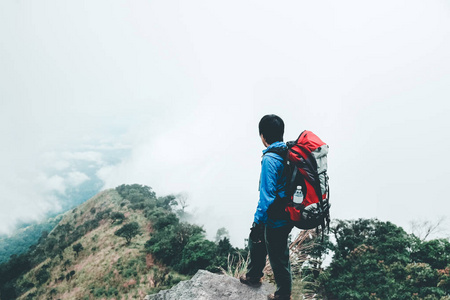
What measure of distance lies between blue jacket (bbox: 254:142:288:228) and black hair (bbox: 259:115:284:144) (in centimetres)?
9

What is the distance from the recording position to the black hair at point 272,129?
7.79ft

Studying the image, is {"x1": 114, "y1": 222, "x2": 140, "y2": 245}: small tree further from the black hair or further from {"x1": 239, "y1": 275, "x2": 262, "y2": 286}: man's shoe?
the black hair

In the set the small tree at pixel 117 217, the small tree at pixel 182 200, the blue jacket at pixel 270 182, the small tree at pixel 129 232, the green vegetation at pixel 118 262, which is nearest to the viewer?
the blue jacket at pixel 270 182

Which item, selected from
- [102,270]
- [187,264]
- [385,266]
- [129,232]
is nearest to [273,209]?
[187,264]

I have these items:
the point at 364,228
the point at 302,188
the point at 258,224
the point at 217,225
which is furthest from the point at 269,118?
the point at 217,225

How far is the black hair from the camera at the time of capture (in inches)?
93.5

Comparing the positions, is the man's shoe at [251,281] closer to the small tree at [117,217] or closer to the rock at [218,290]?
the rock at [218,290]

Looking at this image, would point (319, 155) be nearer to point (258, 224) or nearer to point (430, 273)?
point (258, 224)

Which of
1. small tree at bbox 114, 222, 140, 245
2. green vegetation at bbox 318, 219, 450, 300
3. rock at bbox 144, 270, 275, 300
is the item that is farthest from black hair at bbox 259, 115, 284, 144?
small tree at bbox 114, 222, 140, 245

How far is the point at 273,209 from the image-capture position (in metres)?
2.23

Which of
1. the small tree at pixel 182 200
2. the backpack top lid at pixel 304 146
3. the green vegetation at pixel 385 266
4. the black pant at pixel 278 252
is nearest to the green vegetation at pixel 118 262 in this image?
the green vegetation at pixel 385 266

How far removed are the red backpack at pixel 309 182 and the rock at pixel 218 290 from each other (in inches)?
57.0

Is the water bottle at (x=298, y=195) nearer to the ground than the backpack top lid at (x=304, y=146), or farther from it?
nearer to the ground

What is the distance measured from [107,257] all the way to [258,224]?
89.0ft
